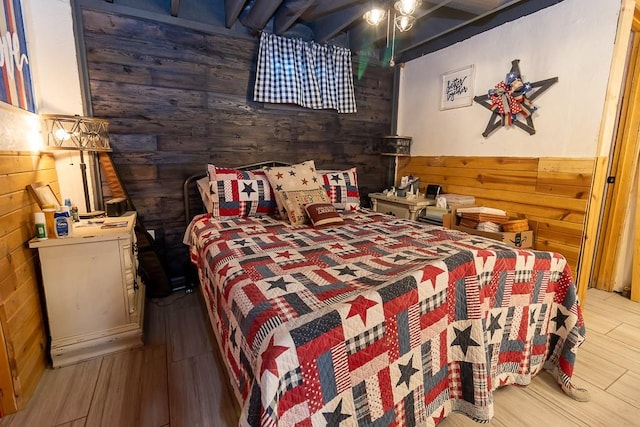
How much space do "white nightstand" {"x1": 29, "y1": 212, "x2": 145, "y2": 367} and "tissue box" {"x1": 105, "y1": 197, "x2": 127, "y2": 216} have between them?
268 millimetres

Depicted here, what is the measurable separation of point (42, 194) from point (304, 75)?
2193mm

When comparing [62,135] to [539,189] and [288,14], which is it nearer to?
[288,14]

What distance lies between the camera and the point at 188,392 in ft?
4.90

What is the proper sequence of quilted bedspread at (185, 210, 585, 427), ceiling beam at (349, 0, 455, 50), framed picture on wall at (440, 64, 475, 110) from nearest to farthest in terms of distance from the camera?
quilted bedspread at (185, 210, 585, 427)
framed picture on wall at (440, 64, 475, 110)
ceiling beam at (349, 0, 455, 50)

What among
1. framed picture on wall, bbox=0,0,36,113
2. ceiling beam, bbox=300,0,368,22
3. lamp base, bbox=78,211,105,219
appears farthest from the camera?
ceiling beam, bbox=300,0,368,22

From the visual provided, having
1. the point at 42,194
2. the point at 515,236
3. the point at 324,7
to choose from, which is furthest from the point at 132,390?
the point at 324,7

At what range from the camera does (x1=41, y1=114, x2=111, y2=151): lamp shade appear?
1.75m

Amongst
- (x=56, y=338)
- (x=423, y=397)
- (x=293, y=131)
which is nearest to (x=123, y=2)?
(x=293, y=131)

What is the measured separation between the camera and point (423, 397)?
1.14m

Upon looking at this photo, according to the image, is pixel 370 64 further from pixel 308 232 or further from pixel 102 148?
pixel 102 148

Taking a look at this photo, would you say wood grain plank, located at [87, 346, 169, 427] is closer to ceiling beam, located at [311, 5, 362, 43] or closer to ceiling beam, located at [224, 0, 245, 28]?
ceiling beam, located at [224, 0, 245, 28]

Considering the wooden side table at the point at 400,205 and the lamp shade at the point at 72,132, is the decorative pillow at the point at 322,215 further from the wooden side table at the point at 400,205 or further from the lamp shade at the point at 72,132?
the lamp shade at the point at 72,132

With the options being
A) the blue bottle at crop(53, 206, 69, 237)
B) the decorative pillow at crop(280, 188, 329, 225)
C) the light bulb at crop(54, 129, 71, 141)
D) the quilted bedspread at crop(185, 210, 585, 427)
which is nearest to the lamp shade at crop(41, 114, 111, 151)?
the light bulb at crop(54, 129, 71, 141)

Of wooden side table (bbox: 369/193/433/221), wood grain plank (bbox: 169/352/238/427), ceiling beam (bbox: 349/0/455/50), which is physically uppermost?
ceiling beam (bbox: 349/0/455/50)
